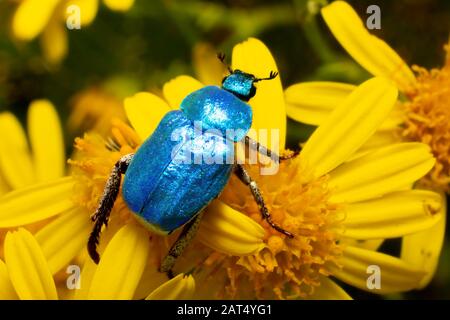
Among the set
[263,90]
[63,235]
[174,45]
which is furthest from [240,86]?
[174,45]

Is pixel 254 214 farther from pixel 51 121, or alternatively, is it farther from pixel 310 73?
pixel 310 73

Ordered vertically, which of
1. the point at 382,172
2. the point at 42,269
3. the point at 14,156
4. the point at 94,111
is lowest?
the point at 42,269

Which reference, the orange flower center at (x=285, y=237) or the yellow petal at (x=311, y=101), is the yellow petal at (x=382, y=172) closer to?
the orange flower center at (x=285, y=237)

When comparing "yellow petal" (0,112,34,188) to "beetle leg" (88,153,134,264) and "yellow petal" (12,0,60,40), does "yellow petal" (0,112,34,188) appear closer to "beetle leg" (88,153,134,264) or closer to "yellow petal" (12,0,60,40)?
"yellow petal" (12,0,60,40)

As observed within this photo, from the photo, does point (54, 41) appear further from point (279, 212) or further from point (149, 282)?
point (279, 212)

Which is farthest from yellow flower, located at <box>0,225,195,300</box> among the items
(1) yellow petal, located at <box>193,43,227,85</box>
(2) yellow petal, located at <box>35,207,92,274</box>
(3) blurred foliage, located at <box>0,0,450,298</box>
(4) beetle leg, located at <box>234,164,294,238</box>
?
(3) blurred foliage, located at <box>0,0,450,298</box>

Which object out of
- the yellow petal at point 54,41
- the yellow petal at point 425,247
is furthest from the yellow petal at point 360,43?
the yellow petal at point 54,41
